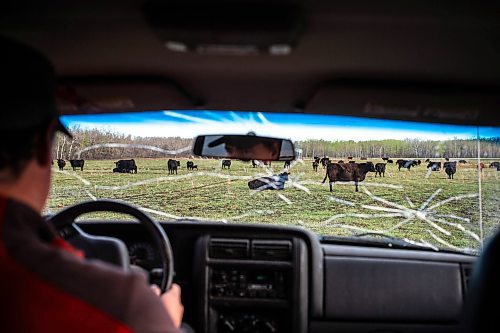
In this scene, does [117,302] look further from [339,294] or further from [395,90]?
[339,294]

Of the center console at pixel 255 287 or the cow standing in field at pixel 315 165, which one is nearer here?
the center console at pixel 255 287

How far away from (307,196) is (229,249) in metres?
1.75

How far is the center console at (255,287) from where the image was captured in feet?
16.0

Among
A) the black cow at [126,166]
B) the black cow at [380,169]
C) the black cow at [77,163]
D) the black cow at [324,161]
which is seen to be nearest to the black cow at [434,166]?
the black cow at [380,169]

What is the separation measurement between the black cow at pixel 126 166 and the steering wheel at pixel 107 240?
2.84 meters

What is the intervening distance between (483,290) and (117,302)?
56.4 inches

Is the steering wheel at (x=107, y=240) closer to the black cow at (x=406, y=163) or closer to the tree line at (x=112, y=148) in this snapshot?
the tree line at (x=112, y=148)

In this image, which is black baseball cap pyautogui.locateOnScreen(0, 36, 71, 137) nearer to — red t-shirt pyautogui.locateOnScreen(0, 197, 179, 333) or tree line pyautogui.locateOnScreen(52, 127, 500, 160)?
red t-shirt pyautogui.locateOnScreen(0, 197, 179, 333)

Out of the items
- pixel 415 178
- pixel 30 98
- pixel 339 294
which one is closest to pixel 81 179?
pixel 339 294

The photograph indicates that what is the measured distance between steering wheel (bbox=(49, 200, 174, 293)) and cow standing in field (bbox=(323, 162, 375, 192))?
3.15 m

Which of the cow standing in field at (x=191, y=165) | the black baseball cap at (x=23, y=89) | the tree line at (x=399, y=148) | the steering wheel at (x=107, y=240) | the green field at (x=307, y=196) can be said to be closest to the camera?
the black baseball cap at (x=23, y=89)

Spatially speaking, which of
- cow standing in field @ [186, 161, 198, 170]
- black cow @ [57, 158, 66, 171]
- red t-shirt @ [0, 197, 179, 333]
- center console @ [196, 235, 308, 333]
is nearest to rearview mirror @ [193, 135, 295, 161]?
center console @ [196, 235, 308, 333]

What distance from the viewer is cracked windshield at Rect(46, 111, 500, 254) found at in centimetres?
575

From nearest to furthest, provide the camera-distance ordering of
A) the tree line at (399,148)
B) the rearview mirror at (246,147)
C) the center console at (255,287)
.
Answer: the rearview mirror at (246,147) < the center console at (255,287) < the tree line at (399,148)
